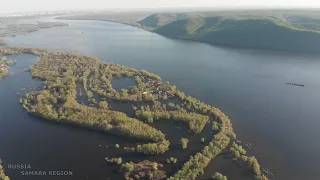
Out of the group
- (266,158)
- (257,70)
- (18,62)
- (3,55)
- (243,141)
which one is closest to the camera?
(266,158)

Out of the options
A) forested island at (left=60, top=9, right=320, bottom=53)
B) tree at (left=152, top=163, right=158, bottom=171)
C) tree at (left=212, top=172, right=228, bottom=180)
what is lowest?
tree at (left=212, top=172, right=228, bottom=180)

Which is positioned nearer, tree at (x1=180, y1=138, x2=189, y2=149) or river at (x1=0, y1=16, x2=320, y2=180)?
river at (x1=0, y1=16, x2=320, y2=180)

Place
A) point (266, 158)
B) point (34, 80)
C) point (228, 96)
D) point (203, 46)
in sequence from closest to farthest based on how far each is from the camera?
point (266, 158) < point (228, 96) < point (34, 80) < point (203, 46)

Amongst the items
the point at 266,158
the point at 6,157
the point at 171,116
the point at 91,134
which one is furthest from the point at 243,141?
the point at 6,157

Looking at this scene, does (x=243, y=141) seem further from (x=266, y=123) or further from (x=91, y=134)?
(x=91, y=134)

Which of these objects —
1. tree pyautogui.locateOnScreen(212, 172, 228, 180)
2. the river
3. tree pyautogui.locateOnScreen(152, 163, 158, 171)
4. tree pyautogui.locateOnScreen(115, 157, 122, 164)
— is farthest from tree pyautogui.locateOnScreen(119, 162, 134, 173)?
tree pyautogui.locateOnScreen(212, 172, 228, 180)

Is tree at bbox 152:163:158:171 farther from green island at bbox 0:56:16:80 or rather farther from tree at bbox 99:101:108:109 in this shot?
green island at bbox 0:56:16:80

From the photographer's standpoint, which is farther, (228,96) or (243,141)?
(228,96)
